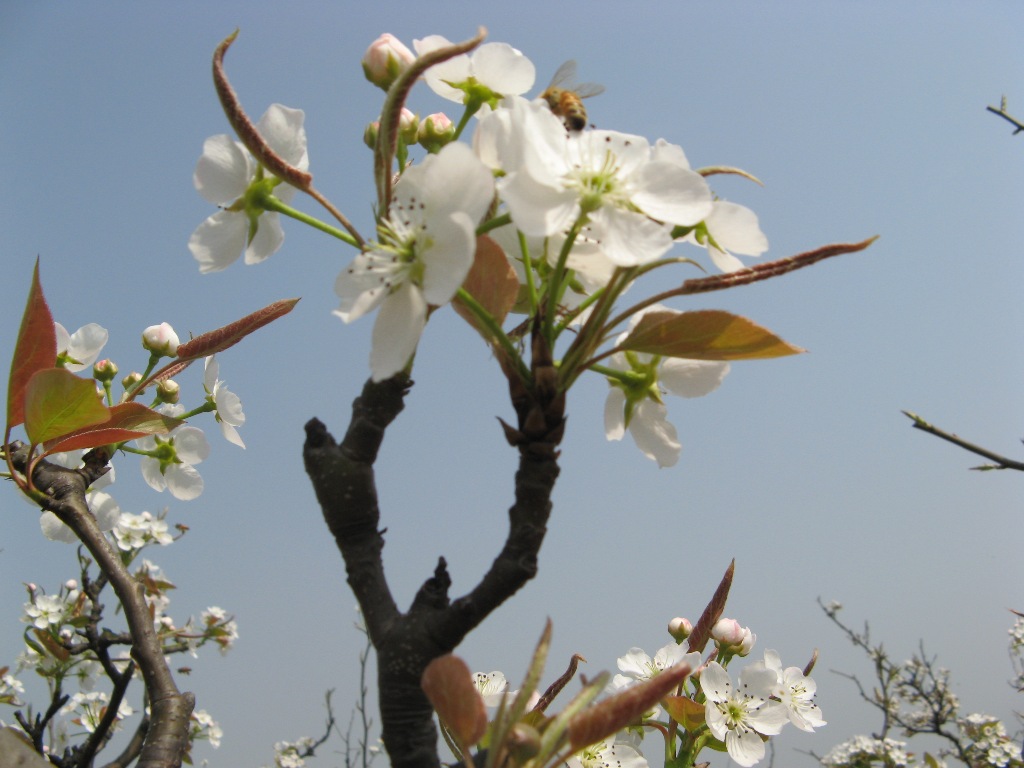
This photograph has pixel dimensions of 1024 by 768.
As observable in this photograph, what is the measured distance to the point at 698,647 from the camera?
3.25 feet

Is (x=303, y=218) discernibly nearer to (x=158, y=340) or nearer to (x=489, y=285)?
(x=489, y=285)

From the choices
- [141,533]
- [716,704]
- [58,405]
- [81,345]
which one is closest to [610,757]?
[716,704]

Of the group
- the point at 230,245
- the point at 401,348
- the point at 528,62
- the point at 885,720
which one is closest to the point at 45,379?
the point at 230,245

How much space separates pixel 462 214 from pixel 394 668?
1.05 ft

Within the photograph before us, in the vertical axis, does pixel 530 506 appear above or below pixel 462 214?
below

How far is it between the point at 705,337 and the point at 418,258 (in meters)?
0.22

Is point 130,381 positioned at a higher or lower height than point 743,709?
higher

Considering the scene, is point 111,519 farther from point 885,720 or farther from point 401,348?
point 885,720

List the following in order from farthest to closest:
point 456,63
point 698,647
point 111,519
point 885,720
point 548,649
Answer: point 885,720
point 111,519
point 698,647
point 456,63
point 548,649

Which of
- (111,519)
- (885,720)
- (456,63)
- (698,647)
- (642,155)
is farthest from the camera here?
(885,720)

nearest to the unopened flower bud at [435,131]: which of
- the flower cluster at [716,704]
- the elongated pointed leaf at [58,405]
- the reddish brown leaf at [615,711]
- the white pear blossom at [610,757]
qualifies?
the elongated pointed leaf at [58,405]

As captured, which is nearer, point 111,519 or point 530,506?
point 530,506

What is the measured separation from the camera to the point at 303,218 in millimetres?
638

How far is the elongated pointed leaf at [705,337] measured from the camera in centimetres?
54
